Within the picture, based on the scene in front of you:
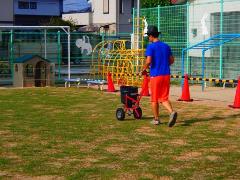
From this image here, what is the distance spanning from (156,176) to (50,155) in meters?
1.93

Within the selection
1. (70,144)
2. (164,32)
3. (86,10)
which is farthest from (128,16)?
(70,144)

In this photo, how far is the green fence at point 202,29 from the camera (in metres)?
22.2

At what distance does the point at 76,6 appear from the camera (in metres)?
60.9

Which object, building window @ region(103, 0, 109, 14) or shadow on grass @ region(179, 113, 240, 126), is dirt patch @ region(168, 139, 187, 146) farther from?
building window @ region(103, 0, 109, 14)

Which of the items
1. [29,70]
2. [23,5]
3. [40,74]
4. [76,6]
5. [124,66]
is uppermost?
[23,5]

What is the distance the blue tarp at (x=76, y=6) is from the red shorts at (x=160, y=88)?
47.1 meters

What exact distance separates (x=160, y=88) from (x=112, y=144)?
2.28m

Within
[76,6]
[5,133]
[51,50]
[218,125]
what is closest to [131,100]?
[218,125]

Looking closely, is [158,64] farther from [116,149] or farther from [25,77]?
[25,77]

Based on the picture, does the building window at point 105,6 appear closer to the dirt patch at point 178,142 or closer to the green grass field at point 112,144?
the green grass field at point 112,144

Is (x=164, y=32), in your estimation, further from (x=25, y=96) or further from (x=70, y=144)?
(x=70, y=144)

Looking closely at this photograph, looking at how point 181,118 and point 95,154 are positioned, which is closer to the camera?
point 95,154

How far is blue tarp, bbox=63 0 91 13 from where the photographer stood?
5784 centimetres

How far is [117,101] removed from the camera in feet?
51.7
